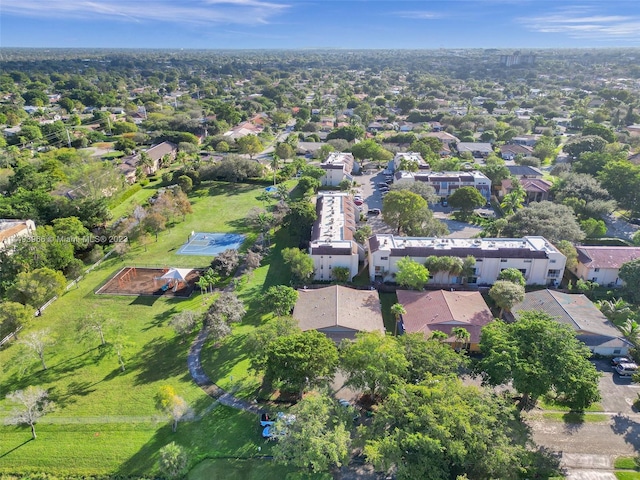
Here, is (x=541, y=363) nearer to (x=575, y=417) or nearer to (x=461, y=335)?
(x=575, y=417)

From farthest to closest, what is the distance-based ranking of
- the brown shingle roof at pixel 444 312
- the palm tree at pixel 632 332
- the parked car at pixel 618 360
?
the brown shingle roof at pixel 444 312 < the palm tree at pixel 632 332 < the parked car at pixel 618 360

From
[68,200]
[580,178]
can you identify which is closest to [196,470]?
[68,200]

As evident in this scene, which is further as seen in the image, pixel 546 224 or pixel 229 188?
pixel 229 188

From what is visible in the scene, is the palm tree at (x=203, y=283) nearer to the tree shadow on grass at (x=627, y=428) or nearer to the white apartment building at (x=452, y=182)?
the tree shadow on grass at (x=627, y=428)

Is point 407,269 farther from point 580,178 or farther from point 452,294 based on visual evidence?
point 580,178

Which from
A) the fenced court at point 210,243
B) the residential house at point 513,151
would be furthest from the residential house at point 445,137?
the fenced court at point 210,243

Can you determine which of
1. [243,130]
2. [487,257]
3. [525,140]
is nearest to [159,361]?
[487,257]

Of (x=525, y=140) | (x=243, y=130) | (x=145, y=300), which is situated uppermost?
(x=243, y=130)
